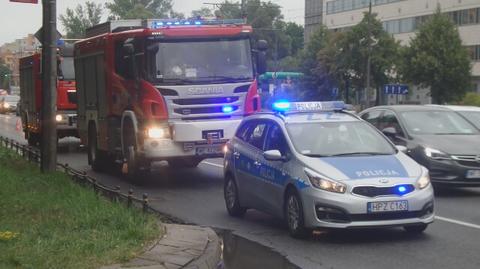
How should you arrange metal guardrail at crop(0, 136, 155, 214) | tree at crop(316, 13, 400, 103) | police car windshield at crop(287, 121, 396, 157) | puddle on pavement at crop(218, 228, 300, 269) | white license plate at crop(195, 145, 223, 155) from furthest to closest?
1. tree at crop(316, 13, 400, 103)
2. white license plate at crop(195, 145, 223, 155)
3. police car windshield at crop(287, 121, 396, 157)
4. metal guardrail at crop(0, 136, 155, 214)
5. puddle on pavement at crop(218, 228, 300, 269)

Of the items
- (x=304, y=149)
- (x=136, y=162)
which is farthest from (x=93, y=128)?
(x=304, y=149)

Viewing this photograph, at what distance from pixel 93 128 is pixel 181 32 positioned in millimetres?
4627

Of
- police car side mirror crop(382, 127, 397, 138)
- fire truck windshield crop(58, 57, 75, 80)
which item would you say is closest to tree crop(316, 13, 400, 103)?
fire truck windshield crop(58, 57, 75, 80)

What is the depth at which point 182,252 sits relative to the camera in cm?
732

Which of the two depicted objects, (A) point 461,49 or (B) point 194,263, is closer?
(B) point 194,263

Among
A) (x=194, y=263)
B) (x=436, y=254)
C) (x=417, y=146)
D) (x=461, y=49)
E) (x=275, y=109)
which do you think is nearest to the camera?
(x=194, y=263)

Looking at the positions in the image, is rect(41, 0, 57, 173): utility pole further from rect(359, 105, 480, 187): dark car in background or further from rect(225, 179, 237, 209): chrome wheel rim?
rect(359, 105, 480, 187): dark car in background

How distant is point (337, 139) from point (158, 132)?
198 inches

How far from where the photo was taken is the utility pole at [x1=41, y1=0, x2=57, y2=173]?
533 inches

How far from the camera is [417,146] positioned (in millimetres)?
12992

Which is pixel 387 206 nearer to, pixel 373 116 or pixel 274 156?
pixel 274 156

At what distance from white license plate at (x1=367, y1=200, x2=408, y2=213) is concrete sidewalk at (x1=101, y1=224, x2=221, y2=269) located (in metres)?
1.77

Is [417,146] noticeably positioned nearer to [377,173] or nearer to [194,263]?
[377,173]

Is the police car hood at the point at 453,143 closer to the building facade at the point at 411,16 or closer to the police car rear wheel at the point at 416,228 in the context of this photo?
the police car rear wheel at the point at 416,228
